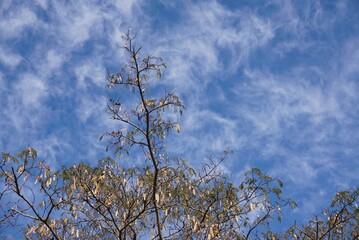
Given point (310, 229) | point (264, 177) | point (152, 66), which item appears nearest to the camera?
point (152, 66)

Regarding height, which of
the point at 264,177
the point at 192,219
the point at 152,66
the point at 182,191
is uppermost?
the point at 152,66

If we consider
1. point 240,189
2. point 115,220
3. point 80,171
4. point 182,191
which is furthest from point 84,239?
point 240,189

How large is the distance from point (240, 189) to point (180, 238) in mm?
1035

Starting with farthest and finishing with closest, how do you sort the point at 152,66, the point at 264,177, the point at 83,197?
the point at 264,177, the point at 83,197, the point at 152,66

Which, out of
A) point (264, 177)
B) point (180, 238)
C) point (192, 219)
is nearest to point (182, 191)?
point (192, 219)

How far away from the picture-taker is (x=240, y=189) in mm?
5559

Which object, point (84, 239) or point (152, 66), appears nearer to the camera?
point (152, 66)

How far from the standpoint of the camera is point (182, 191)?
16.6 feet

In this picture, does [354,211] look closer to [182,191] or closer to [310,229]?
[310,229]

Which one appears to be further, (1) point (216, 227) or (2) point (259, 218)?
(2) point (259, 218)

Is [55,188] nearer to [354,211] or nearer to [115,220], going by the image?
[115,220]

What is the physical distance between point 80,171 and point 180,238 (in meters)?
A: 1.55

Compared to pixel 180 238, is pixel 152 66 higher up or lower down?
higher up

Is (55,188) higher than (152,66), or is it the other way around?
(152,66)
